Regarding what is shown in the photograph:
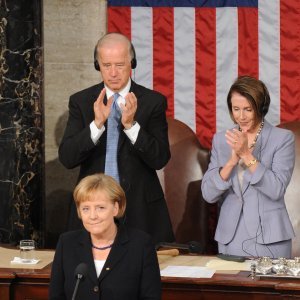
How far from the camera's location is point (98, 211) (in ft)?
14.0

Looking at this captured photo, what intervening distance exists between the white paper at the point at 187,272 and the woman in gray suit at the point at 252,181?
668 millimetres

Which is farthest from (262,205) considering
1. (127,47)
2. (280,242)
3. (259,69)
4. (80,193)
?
(259,69)

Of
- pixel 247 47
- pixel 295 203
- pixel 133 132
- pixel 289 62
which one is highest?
pixel 247 47

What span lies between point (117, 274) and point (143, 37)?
11.1ft

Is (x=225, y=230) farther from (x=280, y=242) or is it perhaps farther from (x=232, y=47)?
(x=232, y=47)

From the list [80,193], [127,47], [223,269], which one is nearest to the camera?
[80,193]

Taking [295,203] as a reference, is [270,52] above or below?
above

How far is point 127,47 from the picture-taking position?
5344mm

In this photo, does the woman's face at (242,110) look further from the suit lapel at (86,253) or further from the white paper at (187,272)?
the suit lapel at (86,253)

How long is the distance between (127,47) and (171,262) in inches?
47.1

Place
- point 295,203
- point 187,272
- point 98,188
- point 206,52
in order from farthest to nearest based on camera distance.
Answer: point 206,52 → point 295,203 → point 187,272 → point 98,188

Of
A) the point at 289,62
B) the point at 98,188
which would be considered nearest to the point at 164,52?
the point at 289,62

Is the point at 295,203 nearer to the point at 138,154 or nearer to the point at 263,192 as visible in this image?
the point at 263,192

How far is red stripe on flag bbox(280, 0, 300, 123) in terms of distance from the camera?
283 inches
